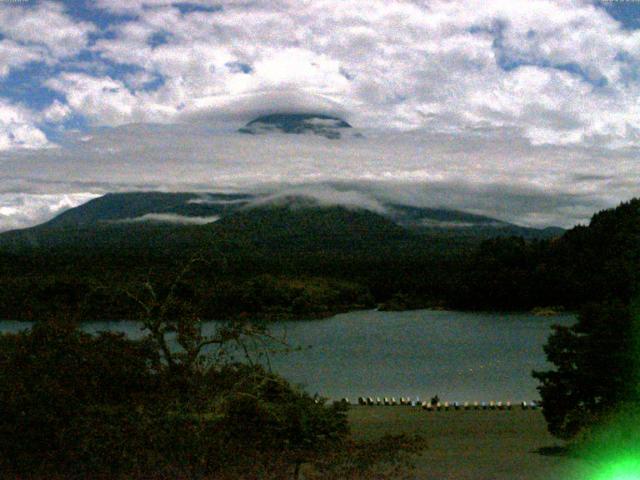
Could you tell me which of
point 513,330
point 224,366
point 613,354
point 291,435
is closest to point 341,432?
point 291,435

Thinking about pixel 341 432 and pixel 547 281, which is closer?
pixel 341 432

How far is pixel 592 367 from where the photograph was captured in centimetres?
1349

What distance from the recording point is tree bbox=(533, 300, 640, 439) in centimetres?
1321

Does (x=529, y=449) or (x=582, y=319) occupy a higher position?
(x=582, y=319)

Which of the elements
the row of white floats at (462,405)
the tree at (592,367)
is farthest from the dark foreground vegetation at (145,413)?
the row of white floats at (462,405)

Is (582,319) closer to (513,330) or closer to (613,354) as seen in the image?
(613,354)

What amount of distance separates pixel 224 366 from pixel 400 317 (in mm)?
48753

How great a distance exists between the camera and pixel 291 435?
9.88m

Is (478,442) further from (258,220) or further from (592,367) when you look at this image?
(258,220)

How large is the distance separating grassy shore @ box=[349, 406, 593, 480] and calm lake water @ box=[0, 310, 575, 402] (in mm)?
3638

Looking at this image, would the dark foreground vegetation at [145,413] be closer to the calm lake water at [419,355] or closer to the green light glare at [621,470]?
the green light glare at [621,470]

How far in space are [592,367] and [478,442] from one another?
259 centimetres

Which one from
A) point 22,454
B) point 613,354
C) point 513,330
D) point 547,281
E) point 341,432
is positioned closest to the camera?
point 22,454

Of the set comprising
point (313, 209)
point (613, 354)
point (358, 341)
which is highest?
point (313, 209)
